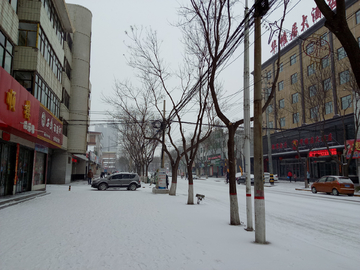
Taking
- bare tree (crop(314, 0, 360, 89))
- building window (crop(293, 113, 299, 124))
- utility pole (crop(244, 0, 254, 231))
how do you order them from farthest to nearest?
building window (crop(293, 113, 299, 124)), utility pole (crop(244, 0, 254, 231)), bare tree (crop(314, 0, 360, 89))

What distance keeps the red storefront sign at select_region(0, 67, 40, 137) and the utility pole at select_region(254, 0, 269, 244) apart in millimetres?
8872

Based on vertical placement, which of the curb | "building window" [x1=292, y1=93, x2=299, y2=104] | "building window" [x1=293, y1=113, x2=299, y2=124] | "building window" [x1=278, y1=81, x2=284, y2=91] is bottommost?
the curb

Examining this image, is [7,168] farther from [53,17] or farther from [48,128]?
[53,17]

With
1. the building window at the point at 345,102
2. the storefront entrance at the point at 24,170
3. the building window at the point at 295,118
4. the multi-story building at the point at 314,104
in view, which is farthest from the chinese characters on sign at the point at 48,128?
the building window at the point at 295,118

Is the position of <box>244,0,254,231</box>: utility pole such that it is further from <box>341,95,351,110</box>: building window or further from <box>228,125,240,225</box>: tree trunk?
<box>341,95,351,110</box>: building window

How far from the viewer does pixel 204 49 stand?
1449cm

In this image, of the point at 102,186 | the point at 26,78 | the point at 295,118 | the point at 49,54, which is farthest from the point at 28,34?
the point at 295,118

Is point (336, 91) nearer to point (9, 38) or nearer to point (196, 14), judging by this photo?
point (196, 14)

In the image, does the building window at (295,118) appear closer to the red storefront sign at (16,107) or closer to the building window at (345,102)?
the building window at (345,102)

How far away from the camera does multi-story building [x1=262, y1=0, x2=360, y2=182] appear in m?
26.8

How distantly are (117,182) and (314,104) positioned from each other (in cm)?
1954

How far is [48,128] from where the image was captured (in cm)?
1720

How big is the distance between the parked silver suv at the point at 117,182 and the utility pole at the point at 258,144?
19.9m

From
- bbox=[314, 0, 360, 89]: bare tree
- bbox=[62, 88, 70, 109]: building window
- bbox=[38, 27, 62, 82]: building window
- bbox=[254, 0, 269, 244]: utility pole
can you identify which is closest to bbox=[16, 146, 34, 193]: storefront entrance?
bbox=[38, 27, 62, 82]: building window
